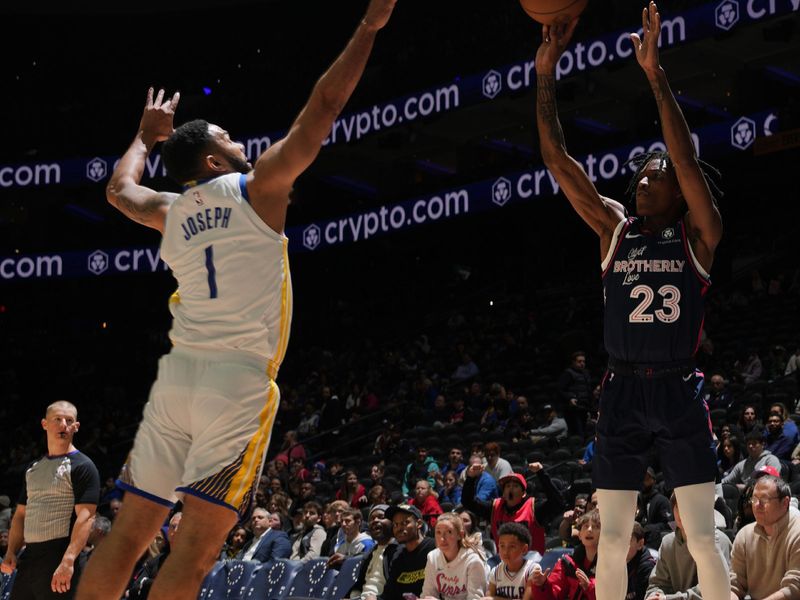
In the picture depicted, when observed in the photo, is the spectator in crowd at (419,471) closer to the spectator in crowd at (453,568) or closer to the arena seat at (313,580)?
the arena seat at (313,580)

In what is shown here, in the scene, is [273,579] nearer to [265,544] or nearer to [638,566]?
[265,544]

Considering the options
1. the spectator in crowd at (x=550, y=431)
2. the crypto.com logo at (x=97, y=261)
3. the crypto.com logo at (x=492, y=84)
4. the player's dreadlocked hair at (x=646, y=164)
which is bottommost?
the spectator in crowd at (x=550, y=431)

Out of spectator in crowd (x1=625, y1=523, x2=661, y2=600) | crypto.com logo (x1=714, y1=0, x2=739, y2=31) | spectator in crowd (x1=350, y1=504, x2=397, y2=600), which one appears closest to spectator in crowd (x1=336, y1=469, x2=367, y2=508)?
spectator in crowd (x1=350, y1=504, x2=397, y2=600)

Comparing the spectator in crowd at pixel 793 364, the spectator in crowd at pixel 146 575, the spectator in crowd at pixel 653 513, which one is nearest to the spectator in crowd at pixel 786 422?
the spectator in crowd at pixel 793 364

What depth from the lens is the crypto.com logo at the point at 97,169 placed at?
22.0m

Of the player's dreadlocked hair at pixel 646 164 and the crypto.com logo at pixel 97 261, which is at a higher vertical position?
the crypto.com logo at pixel 97 261

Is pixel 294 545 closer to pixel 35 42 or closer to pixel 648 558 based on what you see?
pixel 648 558

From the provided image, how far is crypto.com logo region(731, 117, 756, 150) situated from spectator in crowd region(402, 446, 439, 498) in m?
6.59

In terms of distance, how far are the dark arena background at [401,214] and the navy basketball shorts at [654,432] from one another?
719cm

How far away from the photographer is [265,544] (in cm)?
1092

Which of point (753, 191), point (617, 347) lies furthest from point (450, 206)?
point (617, 347)

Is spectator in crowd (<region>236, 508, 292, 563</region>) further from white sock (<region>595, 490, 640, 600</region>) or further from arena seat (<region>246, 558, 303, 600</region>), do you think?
white sock (<region>595, 490, 640, 600</region>)

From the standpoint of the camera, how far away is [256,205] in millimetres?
3451

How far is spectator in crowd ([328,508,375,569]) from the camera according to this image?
974 centimetres
